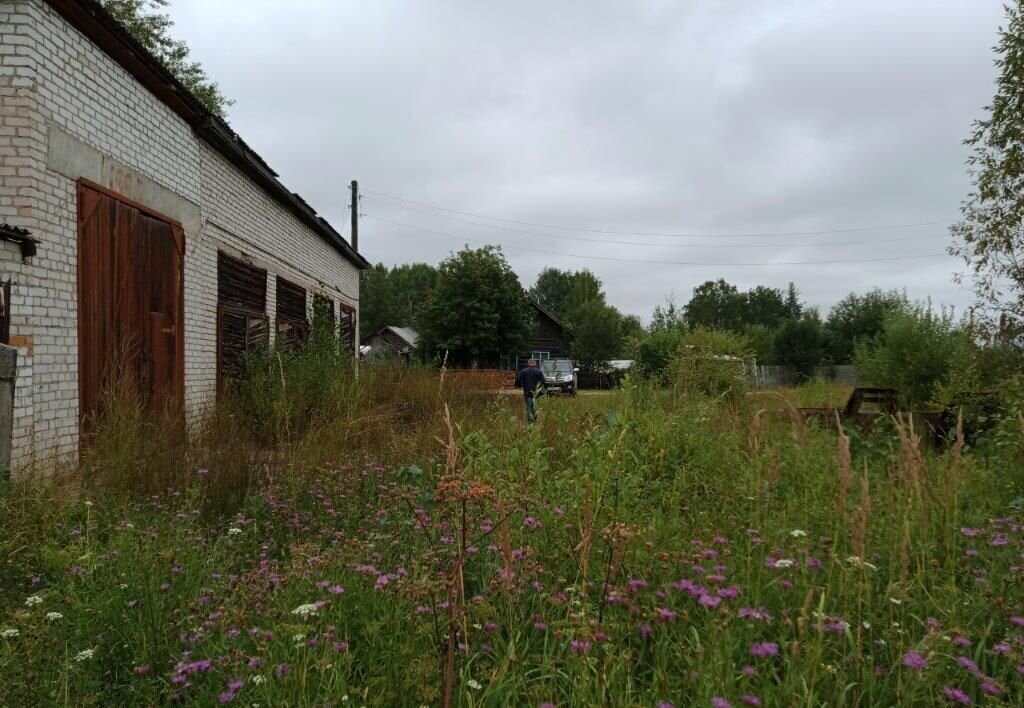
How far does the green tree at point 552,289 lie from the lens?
3260 inches

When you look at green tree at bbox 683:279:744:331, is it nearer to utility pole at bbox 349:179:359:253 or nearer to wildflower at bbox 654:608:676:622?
utility pole at bbox 349:179:359:253

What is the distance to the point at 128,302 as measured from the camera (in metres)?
6.91

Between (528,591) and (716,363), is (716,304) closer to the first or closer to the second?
(716,363)

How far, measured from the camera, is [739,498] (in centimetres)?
392

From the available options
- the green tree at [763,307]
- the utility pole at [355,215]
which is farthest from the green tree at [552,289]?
the utility pole at [355,215]

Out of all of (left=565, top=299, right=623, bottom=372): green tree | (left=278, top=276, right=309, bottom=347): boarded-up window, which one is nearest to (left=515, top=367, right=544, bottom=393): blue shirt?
(left=278, top=276, right=309, bottom=347): boarded-up window

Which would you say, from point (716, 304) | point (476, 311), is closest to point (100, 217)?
point (476, 311)

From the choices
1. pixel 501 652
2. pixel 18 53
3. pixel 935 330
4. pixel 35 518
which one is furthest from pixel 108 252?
pixel 935 330

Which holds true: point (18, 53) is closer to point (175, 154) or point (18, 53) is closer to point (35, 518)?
point (175, 154)

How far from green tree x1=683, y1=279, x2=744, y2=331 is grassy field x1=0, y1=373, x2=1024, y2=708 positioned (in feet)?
281

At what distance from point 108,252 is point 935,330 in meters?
18.2

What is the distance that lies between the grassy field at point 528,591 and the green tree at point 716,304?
85500mm

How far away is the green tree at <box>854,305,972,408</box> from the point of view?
15859 mm

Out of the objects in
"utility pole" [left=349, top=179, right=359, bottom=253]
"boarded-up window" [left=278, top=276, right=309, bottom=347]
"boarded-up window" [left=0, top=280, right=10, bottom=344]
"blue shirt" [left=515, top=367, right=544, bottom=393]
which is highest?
"utility pole" [left=349, top=179, right=359, bottom=253]
